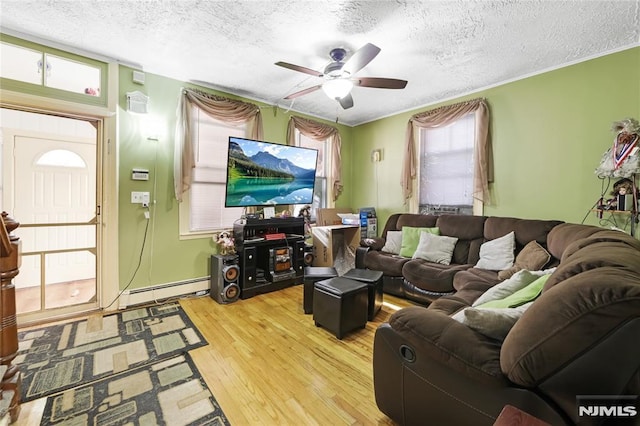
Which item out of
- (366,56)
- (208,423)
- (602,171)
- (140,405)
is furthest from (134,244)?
(602,171)

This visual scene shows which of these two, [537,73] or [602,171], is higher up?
[537,73]

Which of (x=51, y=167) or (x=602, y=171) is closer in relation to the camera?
(x=602, y=171)

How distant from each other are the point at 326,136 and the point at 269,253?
2.27 metres

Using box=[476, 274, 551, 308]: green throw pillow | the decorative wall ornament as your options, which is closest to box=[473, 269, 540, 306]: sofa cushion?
box=[476, 274, 551, 308]: green throw pillow

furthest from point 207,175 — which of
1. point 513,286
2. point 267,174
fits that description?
point 513,286

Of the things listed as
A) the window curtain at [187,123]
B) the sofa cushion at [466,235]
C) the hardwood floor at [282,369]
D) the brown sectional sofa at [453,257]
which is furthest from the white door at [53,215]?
the sofa cushion at [466,235]

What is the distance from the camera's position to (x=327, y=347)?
2219 millimetres

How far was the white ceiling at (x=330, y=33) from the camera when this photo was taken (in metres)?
2.04

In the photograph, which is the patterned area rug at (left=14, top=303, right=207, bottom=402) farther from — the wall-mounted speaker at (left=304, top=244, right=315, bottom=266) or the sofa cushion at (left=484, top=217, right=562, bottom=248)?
the sofa cushion at (left=484, top=217, right=562, bottom=248)

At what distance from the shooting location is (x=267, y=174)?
11.9ft

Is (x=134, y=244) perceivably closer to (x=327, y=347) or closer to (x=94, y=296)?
(x=94, y=296)

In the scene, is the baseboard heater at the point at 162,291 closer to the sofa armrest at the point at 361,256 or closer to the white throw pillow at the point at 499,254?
the sofa armrest at the point at 361,256

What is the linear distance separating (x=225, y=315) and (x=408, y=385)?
82.4 inches

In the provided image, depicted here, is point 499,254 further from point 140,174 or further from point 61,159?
point 61,159
